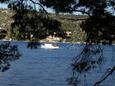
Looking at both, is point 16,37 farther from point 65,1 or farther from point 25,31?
point 65,1

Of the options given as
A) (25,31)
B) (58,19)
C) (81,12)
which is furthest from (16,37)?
(81,12)

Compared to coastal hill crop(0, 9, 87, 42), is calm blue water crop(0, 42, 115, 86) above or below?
below

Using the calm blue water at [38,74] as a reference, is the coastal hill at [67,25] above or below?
above

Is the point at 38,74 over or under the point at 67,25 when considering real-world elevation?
under

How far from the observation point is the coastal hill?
30.5ft

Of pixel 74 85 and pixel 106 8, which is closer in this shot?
pixel 106 8

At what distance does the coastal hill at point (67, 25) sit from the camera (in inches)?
366

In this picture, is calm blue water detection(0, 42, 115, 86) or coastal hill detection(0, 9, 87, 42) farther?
calm blue water detection(0, 42, 115, 86)

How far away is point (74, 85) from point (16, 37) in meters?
1.72

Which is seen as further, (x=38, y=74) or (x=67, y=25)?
(x=38, y=74)

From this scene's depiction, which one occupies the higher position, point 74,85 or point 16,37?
point 16,37

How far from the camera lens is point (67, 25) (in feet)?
31.2

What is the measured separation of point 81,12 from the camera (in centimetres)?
919

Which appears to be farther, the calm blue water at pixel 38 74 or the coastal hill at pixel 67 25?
the calm blue water at pixel 38 74
